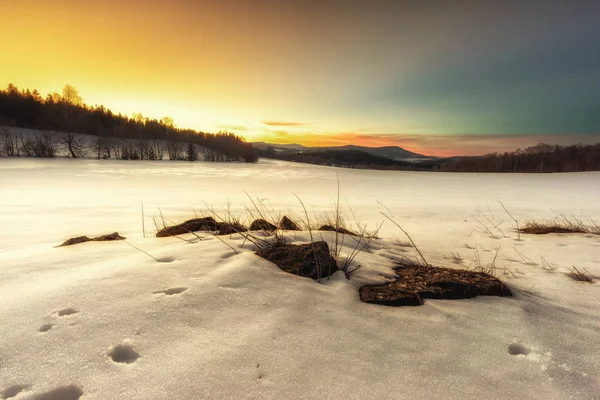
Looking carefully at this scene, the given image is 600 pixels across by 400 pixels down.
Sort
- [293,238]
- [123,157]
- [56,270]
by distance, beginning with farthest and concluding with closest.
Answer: [123,157] → [293,238] → [56,270]

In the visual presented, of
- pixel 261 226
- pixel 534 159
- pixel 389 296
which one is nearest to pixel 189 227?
pixel 261 226

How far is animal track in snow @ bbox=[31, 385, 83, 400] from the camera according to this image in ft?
3.91

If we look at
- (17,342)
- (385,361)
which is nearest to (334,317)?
(385,361)

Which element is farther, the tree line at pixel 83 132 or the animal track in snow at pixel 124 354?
the tree line at pixel 83 132

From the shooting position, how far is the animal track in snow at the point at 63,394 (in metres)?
1.19

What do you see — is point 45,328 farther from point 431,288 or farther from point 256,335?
point 431,288

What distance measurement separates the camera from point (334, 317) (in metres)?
1.88

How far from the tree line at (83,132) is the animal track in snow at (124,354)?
6161 cm

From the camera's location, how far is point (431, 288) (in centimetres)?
241

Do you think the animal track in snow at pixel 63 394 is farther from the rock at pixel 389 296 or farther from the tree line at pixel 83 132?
the tree line at pixel 83 132

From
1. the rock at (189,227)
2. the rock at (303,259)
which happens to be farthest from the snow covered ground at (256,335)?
the rock at (189,227)

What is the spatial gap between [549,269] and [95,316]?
492 cm

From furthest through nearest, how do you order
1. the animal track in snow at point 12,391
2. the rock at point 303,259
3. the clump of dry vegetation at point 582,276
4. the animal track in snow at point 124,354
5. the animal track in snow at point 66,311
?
the clump of dry vegetation at point 582,276, the rock at point 303,259, the animal track in snow at point 66,311, the animal track in snow at point 124,354, the animal track in snow at point 12,391

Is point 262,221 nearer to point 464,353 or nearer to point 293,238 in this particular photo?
point 293,238
